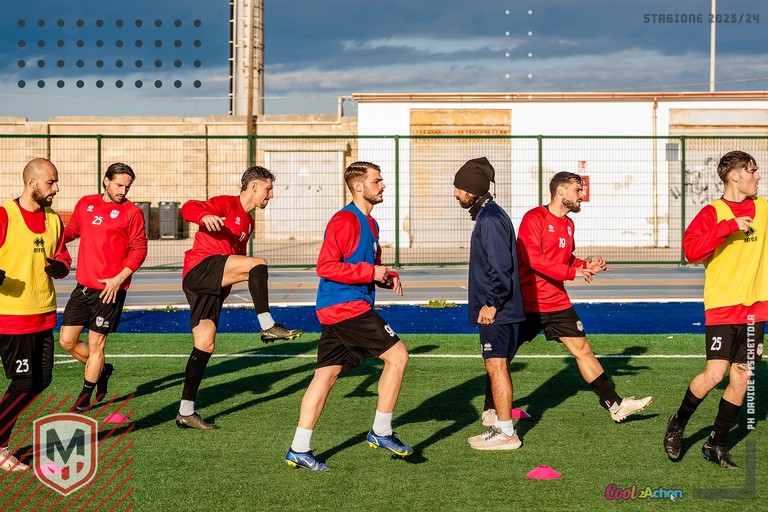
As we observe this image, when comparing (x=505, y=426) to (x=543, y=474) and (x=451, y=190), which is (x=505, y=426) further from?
(x=451, y=190)

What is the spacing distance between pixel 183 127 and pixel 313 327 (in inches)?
923

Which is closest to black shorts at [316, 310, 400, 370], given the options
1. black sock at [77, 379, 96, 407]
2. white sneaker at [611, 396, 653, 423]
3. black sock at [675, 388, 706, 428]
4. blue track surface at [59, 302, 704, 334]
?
black sock at [675, 388, 706, 428]

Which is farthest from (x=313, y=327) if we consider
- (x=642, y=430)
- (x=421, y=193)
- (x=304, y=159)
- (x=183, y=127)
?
(x=183, y=127)

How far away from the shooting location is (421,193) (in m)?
25.6

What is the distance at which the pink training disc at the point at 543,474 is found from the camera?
19.9 ft

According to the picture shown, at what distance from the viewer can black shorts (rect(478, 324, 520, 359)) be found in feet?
22.3

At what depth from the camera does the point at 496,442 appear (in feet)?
22.2

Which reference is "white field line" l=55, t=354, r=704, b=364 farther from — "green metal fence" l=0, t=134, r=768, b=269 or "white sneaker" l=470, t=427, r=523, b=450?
"green metal fence" l=0, t=134, r=768, b=269

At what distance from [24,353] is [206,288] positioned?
1.65 m

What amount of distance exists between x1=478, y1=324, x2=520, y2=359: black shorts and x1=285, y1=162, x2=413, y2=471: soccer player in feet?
2.44

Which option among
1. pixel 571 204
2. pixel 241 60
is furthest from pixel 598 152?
pixel 571 204

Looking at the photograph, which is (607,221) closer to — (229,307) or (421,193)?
(421,193)

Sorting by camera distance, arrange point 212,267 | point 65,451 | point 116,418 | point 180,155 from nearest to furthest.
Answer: point 65,451 → point 212,267 → point 116,418 → point 180,155

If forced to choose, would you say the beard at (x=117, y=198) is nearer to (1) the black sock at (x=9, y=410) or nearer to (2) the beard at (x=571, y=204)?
(1) the black sock at (x=9, y=410)
